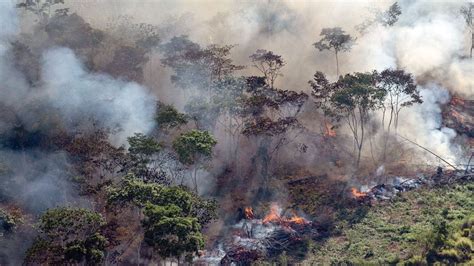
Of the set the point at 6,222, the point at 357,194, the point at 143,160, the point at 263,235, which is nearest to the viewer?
the point at 6,222

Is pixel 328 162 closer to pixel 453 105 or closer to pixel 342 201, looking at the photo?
pixel 342 201

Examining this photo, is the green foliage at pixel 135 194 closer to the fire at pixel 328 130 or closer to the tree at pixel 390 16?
the fire at pixel 328 130

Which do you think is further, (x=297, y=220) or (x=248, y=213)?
(x=248, y=213)

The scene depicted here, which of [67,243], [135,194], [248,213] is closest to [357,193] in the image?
[248,213]

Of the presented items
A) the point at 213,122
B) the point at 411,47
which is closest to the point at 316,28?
the point at 411,47

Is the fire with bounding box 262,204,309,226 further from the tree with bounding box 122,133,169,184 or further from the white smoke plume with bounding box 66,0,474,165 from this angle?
the white smoke plume with bounding box 66,0,474,165

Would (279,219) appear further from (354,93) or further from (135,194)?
(135,194)
